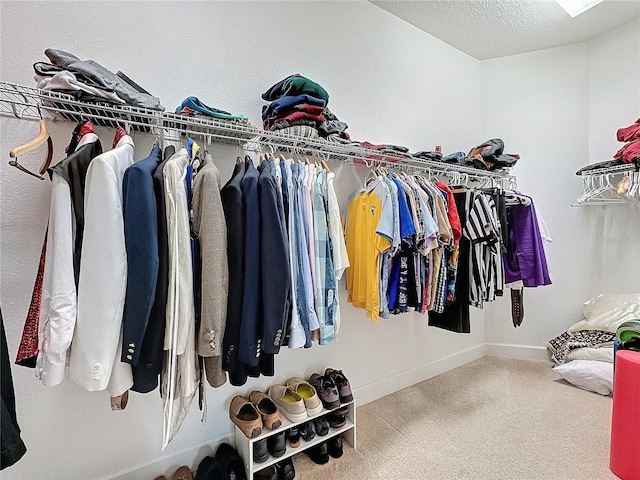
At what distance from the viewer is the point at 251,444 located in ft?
A: 4.61

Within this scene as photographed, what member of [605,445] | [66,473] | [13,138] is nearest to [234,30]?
[13,138]

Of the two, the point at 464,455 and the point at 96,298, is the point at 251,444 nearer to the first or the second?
the point at 96,298

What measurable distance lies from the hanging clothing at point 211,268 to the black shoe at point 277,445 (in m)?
0.62

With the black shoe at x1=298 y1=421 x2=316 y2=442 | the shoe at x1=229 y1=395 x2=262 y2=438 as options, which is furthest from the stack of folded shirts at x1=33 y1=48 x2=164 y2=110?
the black shoe at x1=298 y1=421 x2=316 y2=442

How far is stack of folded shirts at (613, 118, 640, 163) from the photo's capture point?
2096 mm

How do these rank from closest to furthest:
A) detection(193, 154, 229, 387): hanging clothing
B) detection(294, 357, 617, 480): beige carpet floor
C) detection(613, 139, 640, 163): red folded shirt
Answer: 1. detection(193, 154, 229, 387): hanging clothing
2. detection(294, 357, 617, 480): beige carpet floor
3. detection(613, 139, 640, 163): red folded shirt

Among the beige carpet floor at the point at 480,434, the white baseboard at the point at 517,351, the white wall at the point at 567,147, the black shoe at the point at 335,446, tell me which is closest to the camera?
the beige carpet floor at the point at 480,434

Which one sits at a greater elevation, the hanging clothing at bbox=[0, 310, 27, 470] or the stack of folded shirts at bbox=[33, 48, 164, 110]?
the stack of folded shirts at bbox=[33, 48, 164, 110]

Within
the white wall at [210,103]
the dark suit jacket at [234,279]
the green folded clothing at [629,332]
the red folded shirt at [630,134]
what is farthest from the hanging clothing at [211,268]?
the red folded shirt at [630,134]

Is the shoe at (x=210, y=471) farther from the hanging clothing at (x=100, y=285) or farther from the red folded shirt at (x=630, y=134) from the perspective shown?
the red folded shirt at (x=630, y=134)

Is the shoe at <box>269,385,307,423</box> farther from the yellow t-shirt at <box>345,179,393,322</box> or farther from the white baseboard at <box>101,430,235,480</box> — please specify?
the yellow t-shirt at <box>345,179,393,322</box>

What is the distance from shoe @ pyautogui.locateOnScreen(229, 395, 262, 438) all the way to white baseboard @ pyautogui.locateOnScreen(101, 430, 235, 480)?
0.18m

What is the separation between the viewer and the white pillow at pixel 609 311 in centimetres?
233

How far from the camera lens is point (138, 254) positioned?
0.94 meters
